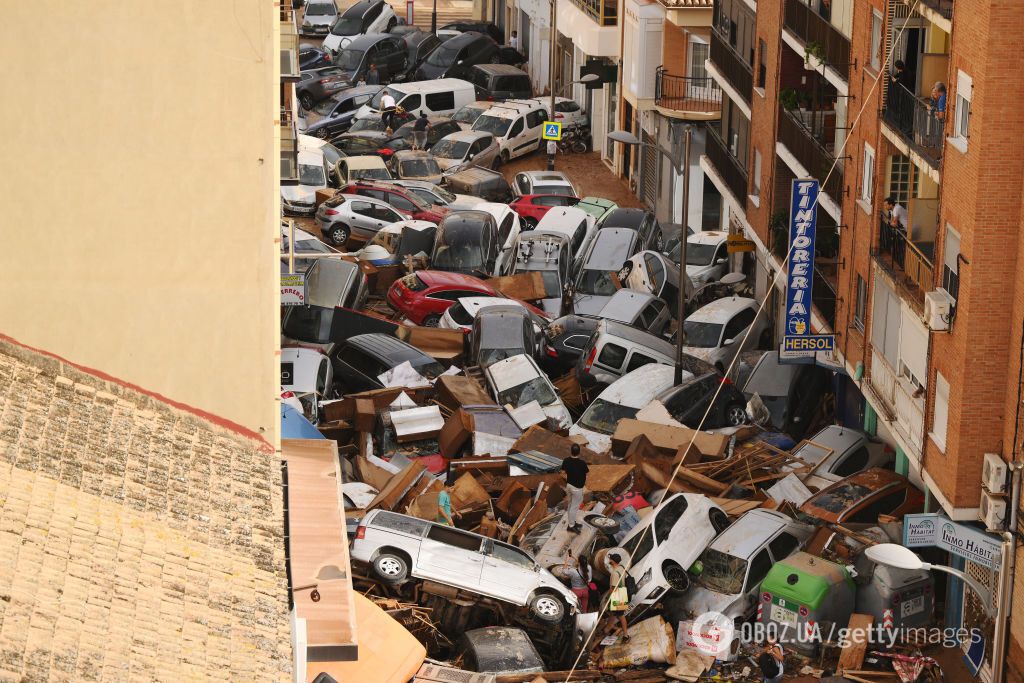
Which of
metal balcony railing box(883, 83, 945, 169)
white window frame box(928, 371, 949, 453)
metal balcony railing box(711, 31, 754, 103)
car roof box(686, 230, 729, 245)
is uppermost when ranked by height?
metal balcony railing box(883, 83, 945, 169)

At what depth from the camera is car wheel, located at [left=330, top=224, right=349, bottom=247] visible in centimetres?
3834

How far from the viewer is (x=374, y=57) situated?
203 ft

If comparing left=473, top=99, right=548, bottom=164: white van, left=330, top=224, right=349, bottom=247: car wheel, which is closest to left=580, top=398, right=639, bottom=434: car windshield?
left=330, top=224, right=349, bottom=247: car wheel

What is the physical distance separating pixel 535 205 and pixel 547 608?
2311 cm

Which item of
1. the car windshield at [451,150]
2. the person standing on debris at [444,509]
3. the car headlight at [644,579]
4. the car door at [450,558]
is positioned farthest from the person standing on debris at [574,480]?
the car windshield at [451,150]

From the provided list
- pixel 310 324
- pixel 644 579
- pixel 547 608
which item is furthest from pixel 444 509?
pixel 310 324

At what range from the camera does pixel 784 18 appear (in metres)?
29.9

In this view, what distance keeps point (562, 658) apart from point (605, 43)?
3211cm

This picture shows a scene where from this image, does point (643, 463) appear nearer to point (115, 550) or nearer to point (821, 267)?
point (821, 267)

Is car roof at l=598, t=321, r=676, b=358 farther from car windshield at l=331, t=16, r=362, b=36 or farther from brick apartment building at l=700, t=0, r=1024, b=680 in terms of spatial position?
Result: car windshield at l=331, t=16, r=362, b=36

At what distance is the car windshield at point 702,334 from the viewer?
30531 millimetres

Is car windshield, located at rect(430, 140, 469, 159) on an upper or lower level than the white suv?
lower

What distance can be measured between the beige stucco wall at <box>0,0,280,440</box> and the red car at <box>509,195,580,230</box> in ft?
87.2

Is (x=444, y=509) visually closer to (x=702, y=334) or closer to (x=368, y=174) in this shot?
(x=702, y=334)
